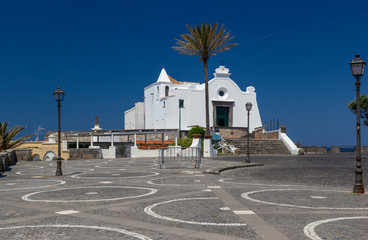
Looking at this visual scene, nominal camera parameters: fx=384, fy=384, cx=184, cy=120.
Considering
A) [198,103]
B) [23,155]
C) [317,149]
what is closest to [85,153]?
[23,155]

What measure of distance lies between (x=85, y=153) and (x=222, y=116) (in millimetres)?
30903

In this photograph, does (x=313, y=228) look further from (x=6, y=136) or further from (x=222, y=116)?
(x=222, y=116)

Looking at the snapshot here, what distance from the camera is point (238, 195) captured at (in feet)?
34.3

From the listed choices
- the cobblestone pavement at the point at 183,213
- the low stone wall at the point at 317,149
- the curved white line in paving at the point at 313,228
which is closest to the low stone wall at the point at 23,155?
the cobblestone pavement at the point at 183,213

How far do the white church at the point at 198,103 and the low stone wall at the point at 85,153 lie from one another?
928 inches

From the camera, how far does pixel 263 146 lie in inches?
1757

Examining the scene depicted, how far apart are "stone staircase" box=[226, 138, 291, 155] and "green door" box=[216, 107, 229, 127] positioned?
14600mm

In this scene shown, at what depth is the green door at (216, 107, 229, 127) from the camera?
61.0 meters

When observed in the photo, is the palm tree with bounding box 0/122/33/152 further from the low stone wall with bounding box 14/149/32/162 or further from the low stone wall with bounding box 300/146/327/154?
the low stone wall with bounding box 300/146/327/154

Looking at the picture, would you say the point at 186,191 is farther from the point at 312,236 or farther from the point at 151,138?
the point at 151,138

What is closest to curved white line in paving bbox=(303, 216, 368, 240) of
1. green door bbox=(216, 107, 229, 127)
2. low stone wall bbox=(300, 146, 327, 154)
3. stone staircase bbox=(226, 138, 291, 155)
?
stone staircase bbox=(226, 138, 291, 155)

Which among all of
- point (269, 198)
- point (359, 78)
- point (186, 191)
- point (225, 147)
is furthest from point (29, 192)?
point (225, 147)

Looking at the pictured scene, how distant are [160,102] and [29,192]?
51952 mm

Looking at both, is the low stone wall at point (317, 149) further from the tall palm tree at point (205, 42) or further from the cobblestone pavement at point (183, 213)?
the cobblestone pavement at point (183, 213)
